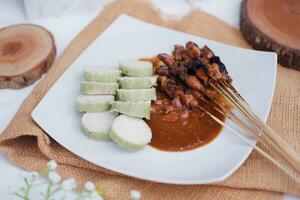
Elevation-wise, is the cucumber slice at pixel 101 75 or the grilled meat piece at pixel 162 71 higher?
the cucumber slice at pixel 101 75

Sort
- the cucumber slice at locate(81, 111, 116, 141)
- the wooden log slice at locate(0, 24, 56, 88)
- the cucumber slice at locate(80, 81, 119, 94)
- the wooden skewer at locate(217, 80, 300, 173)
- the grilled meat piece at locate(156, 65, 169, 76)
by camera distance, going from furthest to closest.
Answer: the wooden log slice at locate(0, 24, 56, 88) → the grilled meat piece at locate(156, 65, 169, 76) → the cucumber slice at locate(80, 81, 119, 94) → the cucumber slice at locate(81, 111, 116, 141) → the wooden skewer at locate(217, 80, 300, 173)

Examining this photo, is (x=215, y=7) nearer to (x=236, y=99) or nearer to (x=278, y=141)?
(x=236, y=99)

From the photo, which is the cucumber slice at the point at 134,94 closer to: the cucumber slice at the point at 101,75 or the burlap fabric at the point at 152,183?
the cucumber slice at the point at 101,75

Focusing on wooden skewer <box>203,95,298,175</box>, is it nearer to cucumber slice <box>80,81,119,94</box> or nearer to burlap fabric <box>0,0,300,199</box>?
burlap fabric <box>0,0,300,199</box>

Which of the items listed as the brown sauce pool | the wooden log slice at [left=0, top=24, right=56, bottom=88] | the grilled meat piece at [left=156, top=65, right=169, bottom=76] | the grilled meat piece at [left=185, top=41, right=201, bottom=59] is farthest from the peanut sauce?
the wooden log slice at [left=0, top=24, right=56, bottom=88]

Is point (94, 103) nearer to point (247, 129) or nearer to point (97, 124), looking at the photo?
point (97, 124)

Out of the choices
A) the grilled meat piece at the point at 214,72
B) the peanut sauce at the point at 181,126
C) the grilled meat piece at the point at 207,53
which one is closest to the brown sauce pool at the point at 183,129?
the peanut sauce at the point at 181,126
